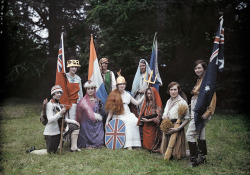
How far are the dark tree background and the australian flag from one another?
615 centimetres

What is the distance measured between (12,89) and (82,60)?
6.54 metres

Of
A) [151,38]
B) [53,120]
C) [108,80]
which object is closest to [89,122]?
[53,120]

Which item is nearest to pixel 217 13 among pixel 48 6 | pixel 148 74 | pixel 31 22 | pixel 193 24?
pixel 193 24

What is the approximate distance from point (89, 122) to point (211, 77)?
2923mm

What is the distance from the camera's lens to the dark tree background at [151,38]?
968 centimetres

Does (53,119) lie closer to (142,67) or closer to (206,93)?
(142,67)

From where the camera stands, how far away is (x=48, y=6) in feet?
46.7

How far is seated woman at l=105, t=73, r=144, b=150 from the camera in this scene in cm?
516

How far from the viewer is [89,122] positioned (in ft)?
17.4

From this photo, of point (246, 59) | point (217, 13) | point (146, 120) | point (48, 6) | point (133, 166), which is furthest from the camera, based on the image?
point (48, 6)

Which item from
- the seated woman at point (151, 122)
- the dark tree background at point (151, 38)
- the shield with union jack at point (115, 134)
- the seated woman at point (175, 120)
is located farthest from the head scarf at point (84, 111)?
the dark tree background at point (151, 38)

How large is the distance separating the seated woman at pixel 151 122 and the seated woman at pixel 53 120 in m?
1.75

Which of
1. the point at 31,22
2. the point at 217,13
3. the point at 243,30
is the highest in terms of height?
the point at 31,22

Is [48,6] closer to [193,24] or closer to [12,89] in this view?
[12,89]
